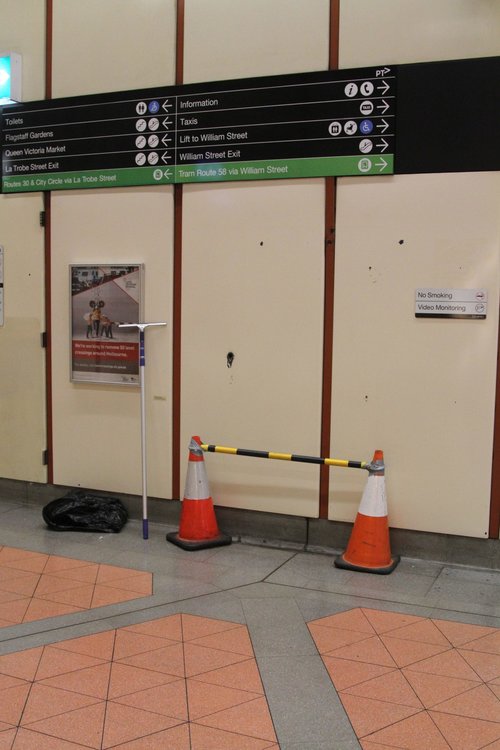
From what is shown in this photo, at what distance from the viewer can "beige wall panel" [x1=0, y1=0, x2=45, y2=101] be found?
5.50 metres

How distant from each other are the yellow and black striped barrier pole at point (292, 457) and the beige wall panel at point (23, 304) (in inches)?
68.0

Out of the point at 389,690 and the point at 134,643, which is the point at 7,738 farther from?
the point at 389,690

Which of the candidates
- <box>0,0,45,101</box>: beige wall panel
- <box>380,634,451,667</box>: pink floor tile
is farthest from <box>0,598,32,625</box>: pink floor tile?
<box>0,0,45,101</box>: beige wall panel

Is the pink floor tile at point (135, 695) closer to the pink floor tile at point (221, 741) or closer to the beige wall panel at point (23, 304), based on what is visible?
the pink floor tile at point (221, 741)

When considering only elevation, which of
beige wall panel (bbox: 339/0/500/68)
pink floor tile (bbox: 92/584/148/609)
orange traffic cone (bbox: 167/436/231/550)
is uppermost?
beige wall panel (bbox: 339/0/500/68)

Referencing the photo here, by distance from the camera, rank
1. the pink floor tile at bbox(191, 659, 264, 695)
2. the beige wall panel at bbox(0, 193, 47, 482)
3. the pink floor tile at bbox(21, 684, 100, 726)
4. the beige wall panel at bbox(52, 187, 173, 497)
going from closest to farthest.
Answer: the pink floor tile at bbox(21, 684, 100, 726)
the pink floor tile at bbox(191, 659, 264, 695)
the beige wall panel at bbox(52, 187, 173, 497)
the beige wall panel at bbox(0, 193, 47, 482)

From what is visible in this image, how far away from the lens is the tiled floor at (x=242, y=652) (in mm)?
2762

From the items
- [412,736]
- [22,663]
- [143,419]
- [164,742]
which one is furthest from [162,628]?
[143,419]

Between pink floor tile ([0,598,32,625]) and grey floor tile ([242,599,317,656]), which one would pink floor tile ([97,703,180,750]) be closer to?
grey floor tile ([242,599,317,656])

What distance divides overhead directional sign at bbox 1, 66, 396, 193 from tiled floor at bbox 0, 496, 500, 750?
2.68 m

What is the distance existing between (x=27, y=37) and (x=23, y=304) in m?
2.12

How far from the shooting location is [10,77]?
5527 mm

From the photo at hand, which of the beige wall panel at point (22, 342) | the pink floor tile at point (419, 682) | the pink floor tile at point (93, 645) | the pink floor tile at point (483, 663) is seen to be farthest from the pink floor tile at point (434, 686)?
the beige wall panel at point (22, 342)

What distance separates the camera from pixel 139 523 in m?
5.43
